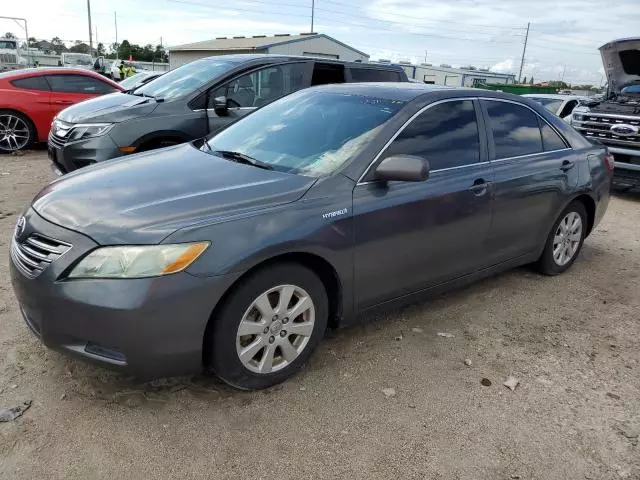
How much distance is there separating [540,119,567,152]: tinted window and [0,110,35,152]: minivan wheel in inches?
347

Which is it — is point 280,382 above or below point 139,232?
below

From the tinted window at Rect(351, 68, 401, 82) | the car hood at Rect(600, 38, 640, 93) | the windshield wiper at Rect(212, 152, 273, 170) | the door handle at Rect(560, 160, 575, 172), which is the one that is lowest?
the door handle at Rect(560, 160, 575, 172)

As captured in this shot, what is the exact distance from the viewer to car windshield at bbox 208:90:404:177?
10.9 ft

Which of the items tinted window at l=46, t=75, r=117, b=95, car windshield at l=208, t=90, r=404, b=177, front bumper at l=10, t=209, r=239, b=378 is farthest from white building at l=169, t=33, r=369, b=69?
front bumper at l=10, t=209, r=239, b=378

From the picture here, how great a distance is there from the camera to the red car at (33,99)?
9445 millimetres

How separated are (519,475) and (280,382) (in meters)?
1.29

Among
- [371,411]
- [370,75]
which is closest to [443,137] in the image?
[371,411]

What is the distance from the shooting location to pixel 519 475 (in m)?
2.49

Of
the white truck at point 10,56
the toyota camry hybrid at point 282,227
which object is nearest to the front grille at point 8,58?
the white truck at point 10,56

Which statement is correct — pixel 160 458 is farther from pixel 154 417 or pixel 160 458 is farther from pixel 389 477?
pixel 389 477

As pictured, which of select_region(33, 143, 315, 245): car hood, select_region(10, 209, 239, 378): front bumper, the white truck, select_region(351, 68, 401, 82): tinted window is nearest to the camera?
select_region(10, 209, 239, 378): front bumper

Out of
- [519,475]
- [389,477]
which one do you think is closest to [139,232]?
[389,477]

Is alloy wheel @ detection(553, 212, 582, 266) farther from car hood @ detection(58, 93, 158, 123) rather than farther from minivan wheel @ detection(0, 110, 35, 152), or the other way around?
minivan wheel @ detection(0, 110, 35, 152)

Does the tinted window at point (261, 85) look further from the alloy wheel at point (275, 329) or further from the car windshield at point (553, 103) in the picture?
the car windshield at point (553, 103)
